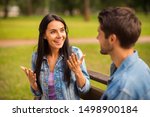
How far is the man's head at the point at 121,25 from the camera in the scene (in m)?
0.86

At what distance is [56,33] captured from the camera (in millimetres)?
1115

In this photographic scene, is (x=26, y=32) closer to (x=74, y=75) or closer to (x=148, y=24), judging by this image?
(x=148, y=24)

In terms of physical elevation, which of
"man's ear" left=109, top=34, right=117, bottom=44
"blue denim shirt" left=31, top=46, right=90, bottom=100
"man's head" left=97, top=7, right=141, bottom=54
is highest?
"man's head" left=97, top=7, right=141, bottom=54

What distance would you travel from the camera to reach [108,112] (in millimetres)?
1150

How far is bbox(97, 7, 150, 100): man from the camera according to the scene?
2.73ft

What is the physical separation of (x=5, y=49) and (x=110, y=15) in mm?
3853

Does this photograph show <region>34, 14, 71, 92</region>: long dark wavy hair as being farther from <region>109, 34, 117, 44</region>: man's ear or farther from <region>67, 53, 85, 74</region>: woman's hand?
<region>109, 34, 117, 44</region>: man's ear

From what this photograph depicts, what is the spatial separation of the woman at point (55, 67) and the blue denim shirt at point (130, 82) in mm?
240

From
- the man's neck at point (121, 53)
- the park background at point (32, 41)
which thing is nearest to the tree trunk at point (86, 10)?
the park background at point (32, 41)

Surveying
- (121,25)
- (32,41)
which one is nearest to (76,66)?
(121,25)

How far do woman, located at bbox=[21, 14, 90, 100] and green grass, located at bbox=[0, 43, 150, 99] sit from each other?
64 centimetres

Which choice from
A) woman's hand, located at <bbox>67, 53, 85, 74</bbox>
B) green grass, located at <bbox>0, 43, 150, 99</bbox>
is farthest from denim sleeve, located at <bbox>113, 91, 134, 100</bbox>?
green grass, located at <bbox>0, 43, 150, 99</bbox>

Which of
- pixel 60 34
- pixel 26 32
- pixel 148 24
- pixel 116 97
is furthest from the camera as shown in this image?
pixel 148 24

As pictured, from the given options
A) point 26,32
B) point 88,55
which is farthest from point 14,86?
point 26,32
